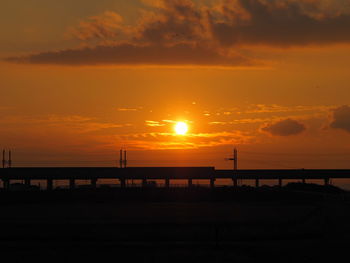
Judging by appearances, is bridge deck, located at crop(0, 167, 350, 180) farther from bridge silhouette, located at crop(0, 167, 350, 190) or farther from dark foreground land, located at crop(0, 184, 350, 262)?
dark foreground land, located at crop(0, 184, 350, 262)

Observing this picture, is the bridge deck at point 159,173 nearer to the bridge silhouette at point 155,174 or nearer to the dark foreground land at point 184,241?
the bridge silhouette at point 155,174

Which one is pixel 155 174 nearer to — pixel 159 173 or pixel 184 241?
pixel 159 173

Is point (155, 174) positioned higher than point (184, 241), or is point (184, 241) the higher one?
point (155, 174)

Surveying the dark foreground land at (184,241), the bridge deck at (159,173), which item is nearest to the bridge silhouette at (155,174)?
the bridge deck at (159,173)

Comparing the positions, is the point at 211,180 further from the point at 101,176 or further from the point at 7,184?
the point at 7,184

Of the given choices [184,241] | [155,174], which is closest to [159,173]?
[155,174]

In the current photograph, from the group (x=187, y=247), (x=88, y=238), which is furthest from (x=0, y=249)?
(x=187, y=247)

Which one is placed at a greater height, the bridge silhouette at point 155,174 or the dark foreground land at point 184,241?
the bridge silhouette at point 155,174

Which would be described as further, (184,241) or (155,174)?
(155,174)

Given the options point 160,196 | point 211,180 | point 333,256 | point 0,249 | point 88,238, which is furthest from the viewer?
point 211,180

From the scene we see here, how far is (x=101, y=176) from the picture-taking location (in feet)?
468

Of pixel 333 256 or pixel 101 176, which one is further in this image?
pixel 101 176

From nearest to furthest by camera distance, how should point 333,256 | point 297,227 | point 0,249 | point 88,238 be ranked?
point 333,256 → point 0,249 → point 88,238 → point 297,227

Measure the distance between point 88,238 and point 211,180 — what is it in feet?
395
